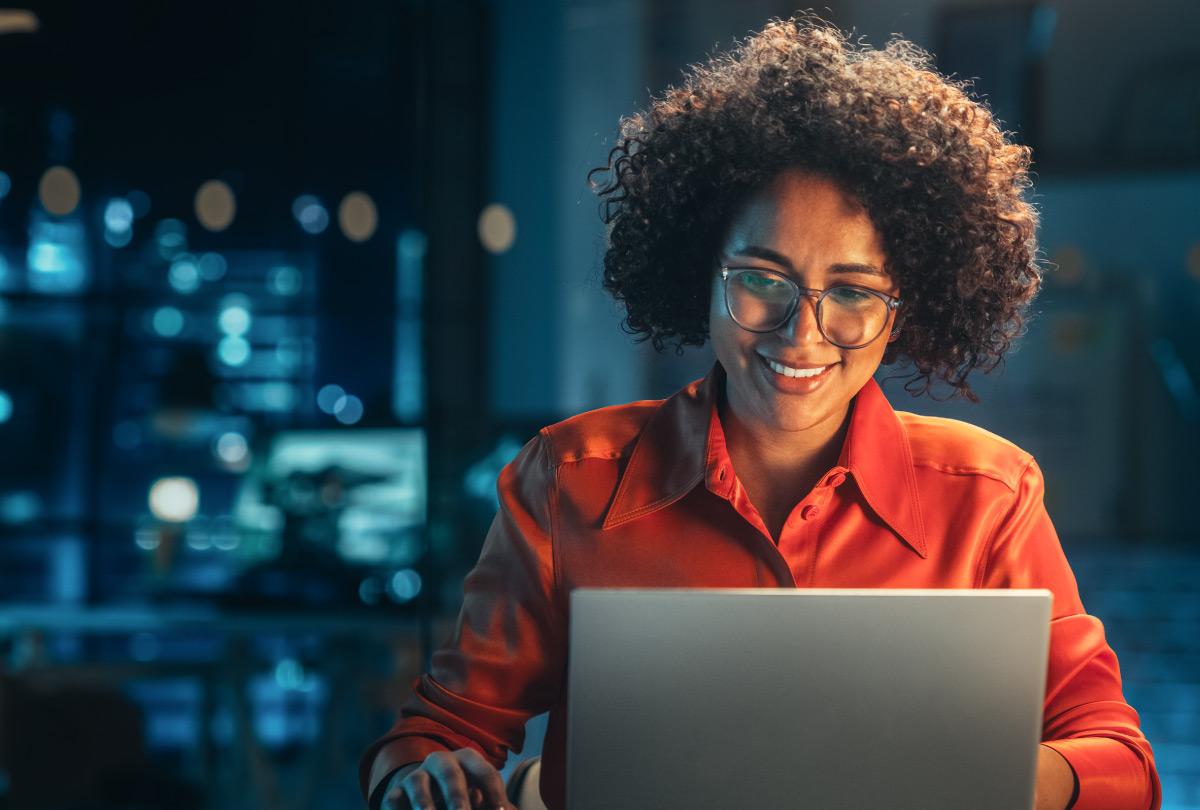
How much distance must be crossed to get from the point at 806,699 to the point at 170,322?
12.2 ft

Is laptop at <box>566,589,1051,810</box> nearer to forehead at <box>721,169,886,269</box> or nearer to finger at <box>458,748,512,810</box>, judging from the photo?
finger at <box>458,748,512,810</box>

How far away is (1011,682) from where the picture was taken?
697 millimetres

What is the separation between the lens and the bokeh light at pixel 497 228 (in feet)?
10.7

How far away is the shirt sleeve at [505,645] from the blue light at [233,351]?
3.00 meters

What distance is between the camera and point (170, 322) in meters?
3.86

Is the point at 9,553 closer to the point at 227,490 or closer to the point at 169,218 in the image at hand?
the point at 227,490

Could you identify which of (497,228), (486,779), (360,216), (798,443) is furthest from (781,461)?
(360,216)

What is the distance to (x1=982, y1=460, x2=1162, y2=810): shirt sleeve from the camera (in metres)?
0.98

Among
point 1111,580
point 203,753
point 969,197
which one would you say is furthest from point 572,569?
point 203,753

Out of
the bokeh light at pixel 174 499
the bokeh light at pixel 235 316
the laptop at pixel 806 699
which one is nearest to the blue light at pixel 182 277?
the bokeh light at pixel 235 316

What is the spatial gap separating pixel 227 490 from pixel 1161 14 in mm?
3603

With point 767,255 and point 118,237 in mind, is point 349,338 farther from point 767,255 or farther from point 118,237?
point 767,255

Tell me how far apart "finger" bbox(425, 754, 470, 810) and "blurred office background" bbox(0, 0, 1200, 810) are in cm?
212

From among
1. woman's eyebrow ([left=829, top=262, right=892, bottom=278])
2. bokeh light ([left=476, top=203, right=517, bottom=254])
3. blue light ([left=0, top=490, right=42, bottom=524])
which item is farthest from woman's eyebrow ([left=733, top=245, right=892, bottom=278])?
blue light ([left=0, top=490, right=42, bottom=524])
